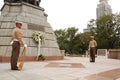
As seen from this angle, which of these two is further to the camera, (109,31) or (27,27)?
(109,31)

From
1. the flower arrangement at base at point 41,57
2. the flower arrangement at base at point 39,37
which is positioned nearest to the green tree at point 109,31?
the flower arrangement at base at point 39,37

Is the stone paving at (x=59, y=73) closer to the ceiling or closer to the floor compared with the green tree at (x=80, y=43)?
closer to the floor

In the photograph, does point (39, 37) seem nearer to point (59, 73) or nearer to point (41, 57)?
point (41, 57)

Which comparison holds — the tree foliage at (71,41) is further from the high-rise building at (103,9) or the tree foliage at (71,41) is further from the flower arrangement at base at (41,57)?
the flower arrangement at base at (41,57)

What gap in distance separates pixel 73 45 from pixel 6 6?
47.6 meters

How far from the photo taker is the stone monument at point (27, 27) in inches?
424

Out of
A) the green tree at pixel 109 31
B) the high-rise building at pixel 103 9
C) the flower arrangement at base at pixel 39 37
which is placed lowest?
the flower arrangement at base at pixel 39 37

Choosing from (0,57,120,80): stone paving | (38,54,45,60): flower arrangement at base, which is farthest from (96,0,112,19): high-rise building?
(0,57,120,80): stone paving

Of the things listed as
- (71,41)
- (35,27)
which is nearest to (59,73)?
(35,27)

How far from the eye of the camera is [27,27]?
11.7 metres

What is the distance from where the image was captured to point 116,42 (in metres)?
49.2

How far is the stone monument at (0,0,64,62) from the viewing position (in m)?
10.8

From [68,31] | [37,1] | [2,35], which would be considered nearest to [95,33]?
[68,31]

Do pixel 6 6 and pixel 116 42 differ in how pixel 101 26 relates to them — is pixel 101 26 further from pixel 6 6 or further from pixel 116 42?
pixel 6 6
